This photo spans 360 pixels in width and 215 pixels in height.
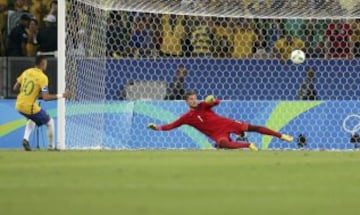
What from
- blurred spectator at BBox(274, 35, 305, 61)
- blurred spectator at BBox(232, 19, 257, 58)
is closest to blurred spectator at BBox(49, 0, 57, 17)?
blurred spectator at BBox(232, 19, 257, 58)

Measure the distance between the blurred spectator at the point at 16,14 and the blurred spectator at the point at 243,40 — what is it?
5097 millimetres

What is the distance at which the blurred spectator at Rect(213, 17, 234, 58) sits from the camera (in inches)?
882

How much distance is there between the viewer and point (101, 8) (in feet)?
66.4

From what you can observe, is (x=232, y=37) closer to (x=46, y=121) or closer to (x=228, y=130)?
(x=228, y=130)

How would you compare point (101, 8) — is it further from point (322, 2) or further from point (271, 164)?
point (271, 164)

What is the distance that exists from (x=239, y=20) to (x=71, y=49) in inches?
173

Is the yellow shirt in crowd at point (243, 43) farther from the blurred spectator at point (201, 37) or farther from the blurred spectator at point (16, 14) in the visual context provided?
the blurred spectator at point (16, 14)

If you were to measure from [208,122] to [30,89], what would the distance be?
3278 millimetres

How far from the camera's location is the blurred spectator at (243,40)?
73.3ft

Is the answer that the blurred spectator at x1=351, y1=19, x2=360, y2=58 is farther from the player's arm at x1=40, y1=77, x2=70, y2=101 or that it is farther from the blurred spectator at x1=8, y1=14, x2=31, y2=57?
the blurred spectator at x1=8, y1=14, x2=31, y2=57

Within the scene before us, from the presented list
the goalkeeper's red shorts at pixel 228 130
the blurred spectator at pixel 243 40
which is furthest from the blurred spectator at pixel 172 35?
the goalkeeper's red shorts at pixel 228 130

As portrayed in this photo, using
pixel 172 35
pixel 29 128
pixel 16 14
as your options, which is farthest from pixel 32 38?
pixel 29 128

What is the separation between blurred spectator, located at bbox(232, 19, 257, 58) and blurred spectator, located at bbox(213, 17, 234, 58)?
0.11 metres

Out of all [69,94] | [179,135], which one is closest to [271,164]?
[69,94]
